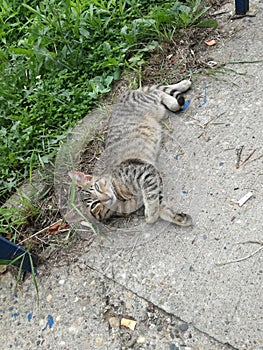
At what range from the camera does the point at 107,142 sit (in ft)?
11.2

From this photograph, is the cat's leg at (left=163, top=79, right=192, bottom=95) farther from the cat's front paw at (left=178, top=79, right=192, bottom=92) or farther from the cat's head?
the cat's head

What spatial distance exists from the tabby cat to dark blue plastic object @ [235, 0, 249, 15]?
919mm

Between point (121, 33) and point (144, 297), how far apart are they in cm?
248

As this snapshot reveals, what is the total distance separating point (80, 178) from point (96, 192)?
0.14 meters

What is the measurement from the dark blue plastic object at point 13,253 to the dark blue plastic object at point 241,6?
2.72 metres

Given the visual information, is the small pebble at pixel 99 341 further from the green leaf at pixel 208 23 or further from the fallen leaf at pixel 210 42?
the green leaf at pixel 208 23

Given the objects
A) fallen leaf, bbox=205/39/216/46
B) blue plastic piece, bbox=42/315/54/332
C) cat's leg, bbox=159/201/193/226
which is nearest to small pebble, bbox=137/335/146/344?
blue plastic piece, bbox=42/315/54/332

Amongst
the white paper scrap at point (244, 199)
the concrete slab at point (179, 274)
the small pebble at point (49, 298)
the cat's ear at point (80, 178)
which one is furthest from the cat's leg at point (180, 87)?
the small pebble at point (49, 298)

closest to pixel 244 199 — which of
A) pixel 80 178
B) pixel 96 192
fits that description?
pixel 96 192

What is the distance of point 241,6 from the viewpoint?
3977mm

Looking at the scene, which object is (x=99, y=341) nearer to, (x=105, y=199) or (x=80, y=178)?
(x=105, y=199)

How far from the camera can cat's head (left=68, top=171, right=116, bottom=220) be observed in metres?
3.03

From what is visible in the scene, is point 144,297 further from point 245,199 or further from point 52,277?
point 245,199

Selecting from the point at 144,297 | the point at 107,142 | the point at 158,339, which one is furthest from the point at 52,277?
the point at 107,142
